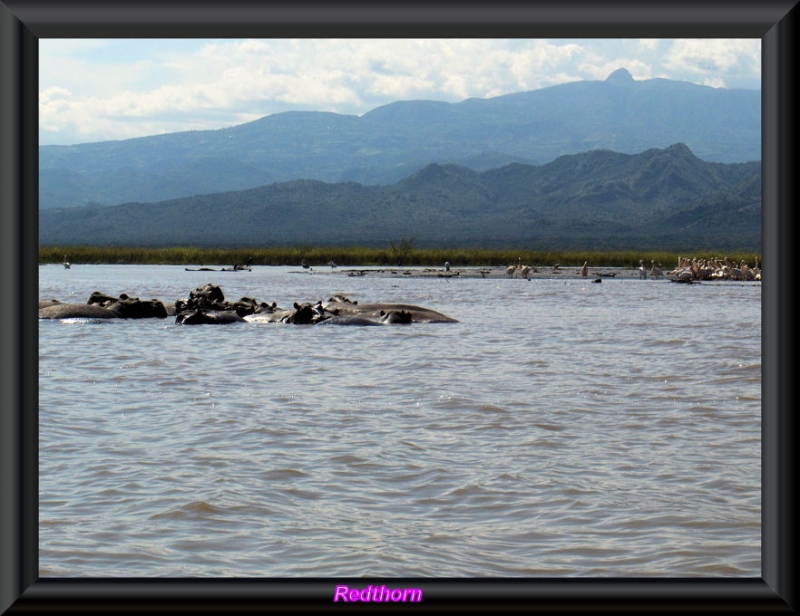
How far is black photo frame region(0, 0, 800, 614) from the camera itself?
3.26 meters

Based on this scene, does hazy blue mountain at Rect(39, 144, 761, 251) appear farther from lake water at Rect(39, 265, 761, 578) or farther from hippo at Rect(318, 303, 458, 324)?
lake water at Rect(39, 265, 761, 578)

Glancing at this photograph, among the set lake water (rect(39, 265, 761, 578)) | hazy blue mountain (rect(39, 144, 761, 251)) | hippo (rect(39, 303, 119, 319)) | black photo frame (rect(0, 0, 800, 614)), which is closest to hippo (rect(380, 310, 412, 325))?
lake water (rect(39, 265, 761, 578))

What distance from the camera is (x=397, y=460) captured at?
27.4ft

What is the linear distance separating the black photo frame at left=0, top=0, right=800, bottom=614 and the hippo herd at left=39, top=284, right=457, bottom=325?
783 inches

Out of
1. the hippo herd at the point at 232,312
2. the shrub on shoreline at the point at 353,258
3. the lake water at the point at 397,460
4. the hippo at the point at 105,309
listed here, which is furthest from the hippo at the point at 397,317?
the shrub on shoreline at the point at 353,258

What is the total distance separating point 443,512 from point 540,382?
7.31 m

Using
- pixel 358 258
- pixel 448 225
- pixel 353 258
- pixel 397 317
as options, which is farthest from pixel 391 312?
pixel 448 225

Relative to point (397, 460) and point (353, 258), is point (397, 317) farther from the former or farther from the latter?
point (353, 258)
